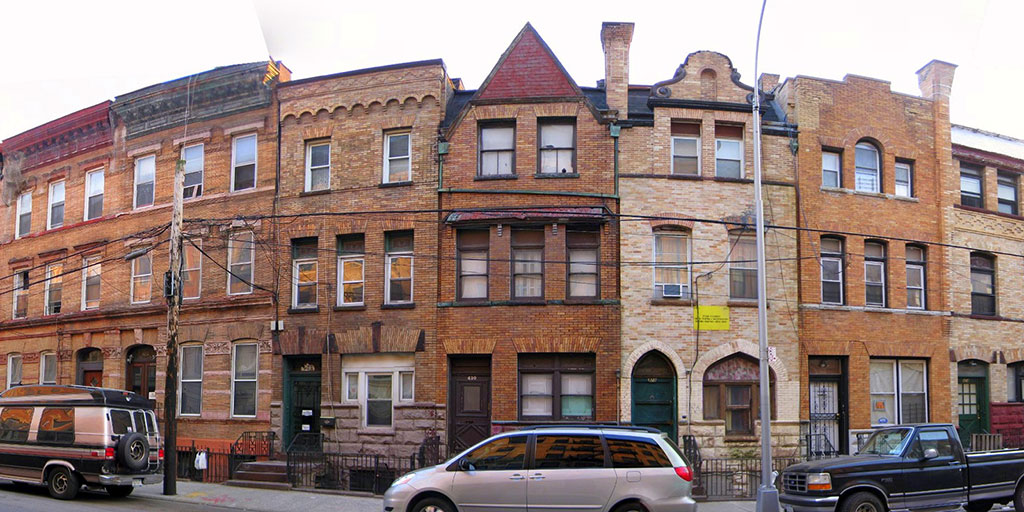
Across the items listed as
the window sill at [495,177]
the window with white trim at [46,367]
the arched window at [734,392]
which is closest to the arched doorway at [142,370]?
the window with white trim at [46,367]

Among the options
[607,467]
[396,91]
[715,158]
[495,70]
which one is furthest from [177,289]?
[715,158]

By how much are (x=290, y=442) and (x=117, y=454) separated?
639 centimetres

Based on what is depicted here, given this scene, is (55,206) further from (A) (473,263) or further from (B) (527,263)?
(B) (527,263)

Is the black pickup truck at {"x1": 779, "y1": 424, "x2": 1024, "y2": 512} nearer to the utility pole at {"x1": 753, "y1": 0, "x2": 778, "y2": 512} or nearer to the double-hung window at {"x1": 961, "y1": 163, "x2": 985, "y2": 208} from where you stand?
the utility pole at {"x1": 753, "y1": 0, "x2": 778, "y2": 512}

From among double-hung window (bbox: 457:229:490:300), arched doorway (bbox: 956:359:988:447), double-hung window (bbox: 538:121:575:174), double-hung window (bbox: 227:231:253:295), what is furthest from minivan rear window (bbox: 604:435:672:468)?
arched doorway (bbox: 956:359:988:447)

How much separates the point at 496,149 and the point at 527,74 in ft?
7.16

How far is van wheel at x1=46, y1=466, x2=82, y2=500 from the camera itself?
1688 centimetres

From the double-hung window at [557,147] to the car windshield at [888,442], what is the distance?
10.0 meters

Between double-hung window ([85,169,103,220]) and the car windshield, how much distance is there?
24646mm

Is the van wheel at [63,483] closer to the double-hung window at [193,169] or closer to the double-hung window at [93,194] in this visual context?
the double-hung window at [193,169]

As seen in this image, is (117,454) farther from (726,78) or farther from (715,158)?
(726,78)

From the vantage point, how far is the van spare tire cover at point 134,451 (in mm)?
16891

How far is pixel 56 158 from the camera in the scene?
30.0 meters

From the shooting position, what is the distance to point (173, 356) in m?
18.7
